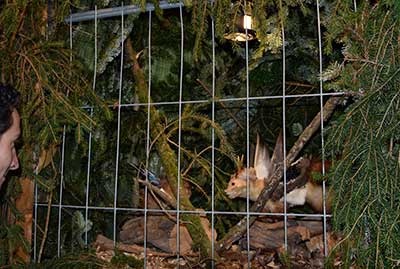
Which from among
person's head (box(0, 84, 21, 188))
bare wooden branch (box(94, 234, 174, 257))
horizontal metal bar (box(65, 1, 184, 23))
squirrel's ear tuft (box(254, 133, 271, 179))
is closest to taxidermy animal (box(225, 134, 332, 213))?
squirrel's ear tuft (box(254, 133, 271, 179))

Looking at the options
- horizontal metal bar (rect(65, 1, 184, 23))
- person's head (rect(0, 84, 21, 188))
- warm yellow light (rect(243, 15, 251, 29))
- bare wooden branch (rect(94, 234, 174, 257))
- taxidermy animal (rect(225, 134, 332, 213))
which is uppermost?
horizontal metal bar (rect(65, 1, 184, 23))

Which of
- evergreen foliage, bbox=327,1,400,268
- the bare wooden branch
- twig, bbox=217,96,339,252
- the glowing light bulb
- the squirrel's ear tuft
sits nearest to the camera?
evergreen foliage, bbox=327,1,400,268

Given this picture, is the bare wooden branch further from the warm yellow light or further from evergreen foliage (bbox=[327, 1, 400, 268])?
evergreen foliage (bbox=[327, 1, 400, 268])

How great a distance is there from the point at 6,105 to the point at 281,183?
1.12m

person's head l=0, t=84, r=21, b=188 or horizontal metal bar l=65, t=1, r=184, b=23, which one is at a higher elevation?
horizontal metal bar l=65, t=1, r=184, b=23

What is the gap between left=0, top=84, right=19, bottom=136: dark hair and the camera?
1105 mm

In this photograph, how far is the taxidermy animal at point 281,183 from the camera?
1.92 metres

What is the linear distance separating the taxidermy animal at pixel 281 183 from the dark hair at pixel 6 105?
3.29ft

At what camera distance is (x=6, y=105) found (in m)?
1.12

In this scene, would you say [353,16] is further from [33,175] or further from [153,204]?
[153,204]

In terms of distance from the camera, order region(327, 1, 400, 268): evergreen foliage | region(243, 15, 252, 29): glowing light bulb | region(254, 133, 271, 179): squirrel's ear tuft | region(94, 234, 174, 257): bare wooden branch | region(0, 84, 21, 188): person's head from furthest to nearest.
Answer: region(254, 133, 271, 179): squirrel's ear tuft, region(94, 234, 174, 257): bare wooden branch, region(243, 15, 252, 29): glowing light bulb, region(0, 84, 21, 188): person's head, region(327, 1, 400, 268): evergreen foliage

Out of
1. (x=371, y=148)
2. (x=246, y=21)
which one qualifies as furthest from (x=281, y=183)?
(x=371, y=148)

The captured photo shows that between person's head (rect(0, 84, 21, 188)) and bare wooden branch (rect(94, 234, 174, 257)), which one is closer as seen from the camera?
person's head (rect(0, 84, 21, 188))

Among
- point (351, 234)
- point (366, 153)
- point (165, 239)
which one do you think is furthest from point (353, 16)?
point (165, 239)
